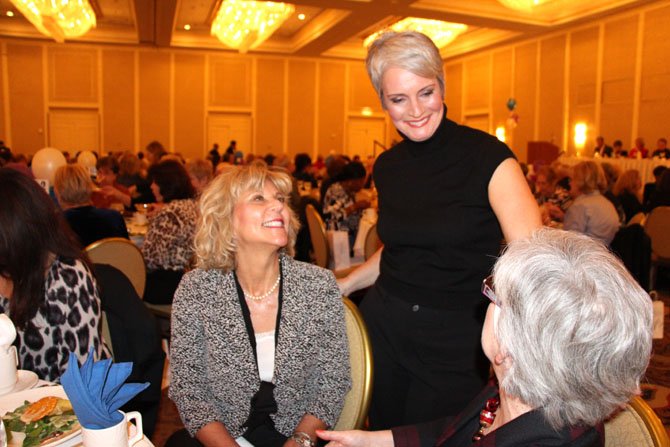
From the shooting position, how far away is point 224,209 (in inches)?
77.4

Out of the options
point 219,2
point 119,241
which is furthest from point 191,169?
point 219,2

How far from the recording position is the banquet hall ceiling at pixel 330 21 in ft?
39.0

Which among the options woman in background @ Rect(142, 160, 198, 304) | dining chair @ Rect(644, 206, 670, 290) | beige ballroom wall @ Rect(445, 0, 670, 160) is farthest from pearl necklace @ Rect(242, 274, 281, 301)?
beige ballroom wall @ Rect(445, 0, 670, 160)

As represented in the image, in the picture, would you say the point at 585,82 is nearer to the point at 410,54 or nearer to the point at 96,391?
the point at 410,54

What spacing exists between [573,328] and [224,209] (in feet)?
4.23

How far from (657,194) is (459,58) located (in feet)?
38.9

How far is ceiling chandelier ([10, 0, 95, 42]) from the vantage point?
11.0m

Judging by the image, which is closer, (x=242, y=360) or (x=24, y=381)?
(x=24, y=381)

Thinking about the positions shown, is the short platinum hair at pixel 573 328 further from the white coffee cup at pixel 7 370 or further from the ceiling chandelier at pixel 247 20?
the ceiling chandelier at pixel 247 20

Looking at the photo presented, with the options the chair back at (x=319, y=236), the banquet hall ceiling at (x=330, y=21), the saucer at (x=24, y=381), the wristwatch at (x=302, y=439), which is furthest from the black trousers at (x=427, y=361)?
the banquet hall ceiling at (x=330, y=21)

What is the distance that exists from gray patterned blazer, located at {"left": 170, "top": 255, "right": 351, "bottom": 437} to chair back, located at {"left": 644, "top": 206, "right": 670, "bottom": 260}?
5496 mm

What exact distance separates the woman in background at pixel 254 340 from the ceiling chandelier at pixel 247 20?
11326 millimetres

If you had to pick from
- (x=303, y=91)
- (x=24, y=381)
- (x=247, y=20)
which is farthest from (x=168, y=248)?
(x=303, y=91)

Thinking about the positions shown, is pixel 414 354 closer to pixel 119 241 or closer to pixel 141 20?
pixel 119 241
